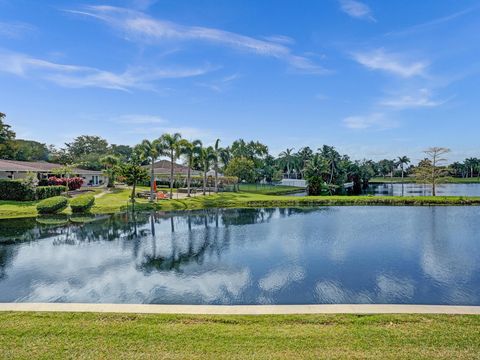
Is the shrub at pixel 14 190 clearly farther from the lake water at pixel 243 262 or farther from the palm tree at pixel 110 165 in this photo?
the palm tree at pixel 110 165

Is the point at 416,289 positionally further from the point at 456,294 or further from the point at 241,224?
the point at 241,224

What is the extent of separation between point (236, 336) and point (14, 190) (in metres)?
37.1

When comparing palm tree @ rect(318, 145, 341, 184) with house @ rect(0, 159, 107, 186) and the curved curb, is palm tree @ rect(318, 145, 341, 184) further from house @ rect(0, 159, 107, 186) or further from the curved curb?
the curved curb

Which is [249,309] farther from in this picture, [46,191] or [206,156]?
[206,156]

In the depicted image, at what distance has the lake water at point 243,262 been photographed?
11344 mm

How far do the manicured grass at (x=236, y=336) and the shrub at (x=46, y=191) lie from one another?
33.0 meters

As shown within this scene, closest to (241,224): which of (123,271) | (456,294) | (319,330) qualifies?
(123,271)

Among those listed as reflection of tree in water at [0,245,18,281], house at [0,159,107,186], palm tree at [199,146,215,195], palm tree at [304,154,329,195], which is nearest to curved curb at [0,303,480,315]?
reflection of tree in water at [0,245,18,281]

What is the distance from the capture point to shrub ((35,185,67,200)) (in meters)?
36.8

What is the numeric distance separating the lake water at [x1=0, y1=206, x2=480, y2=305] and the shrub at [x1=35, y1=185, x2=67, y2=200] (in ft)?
36.9

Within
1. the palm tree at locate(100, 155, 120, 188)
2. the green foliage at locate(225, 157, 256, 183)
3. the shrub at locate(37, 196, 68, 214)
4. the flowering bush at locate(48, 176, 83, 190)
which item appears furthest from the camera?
the green foliage at locate(225, 157, 256, 183)

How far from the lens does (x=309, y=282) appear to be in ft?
40.7

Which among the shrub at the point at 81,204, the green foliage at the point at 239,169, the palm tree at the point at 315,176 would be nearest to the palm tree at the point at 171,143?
the shrub at the point at 81,204

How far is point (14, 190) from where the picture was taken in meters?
35.0
